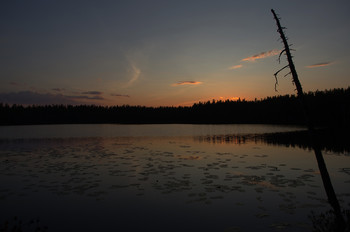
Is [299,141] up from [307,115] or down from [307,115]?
down

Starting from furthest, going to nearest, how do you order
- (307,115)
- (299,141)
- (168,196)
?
(299,141)
(168,196)
(307,115)

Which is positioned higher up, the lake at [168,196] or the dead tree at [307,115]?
the dead tree at [307,115]

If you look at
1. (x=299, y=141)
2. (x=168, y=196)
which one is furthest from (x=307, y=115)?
(x=299, y=141)

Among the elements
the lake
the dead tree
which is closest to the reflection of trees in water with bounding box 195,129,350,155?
the lake

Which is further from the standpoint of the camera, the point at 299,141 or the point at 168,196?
the point at 299,141

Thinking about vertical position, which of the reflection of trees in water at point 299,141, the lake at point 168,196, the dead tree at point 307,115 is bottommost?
the lake at point 168,196

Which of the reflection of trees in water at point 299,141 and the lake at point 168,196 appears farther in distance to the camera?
the reflection of trees in water at point 299,141

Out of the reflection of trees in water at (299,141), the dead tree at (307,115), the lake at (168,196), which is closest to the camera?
the dead tree at (307,115)

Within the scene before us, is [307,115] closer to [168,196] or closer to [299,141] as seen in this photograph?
[168,196]

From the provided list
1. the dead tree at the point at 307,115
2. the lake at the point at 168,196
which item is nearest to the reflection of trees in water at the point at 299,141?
the lake at the point at 168,196

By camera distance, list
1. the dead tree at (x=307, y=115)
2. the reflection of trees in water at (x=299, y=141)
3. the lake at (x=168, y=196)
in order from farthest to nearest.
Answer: the reflection of trees in water at (x=299, y=141) < the lake at (x=168, y=196) < the dead tree at (x=307, y=115)

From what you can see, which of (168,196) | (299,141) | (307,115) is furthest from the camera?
(299,141)

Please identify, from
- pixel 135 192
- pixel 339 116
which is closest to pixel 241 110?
pixel 339 116

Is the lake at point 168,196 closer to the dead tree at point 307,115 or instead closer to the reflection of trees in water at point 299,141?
the dead tree at point 307,115
